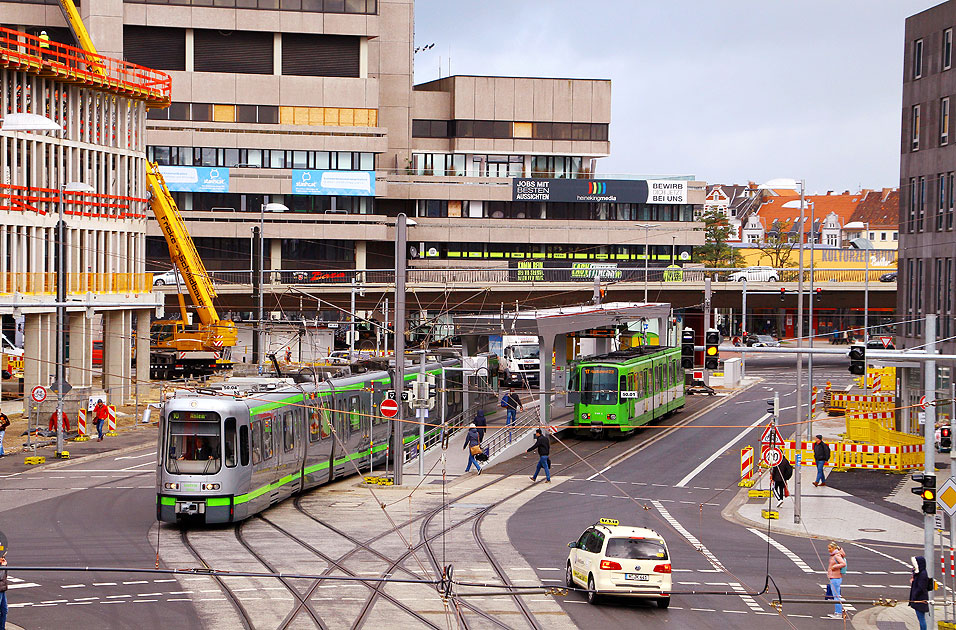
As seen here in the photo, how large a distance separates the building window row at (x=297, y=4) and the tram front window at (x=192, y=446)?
2826 inches

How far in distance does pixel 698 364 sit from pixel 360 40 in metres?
38.1

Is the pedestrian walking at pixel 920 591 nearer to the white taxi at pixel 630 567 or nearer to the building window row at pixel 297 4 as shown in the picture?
the white taxi at pixel 630 567

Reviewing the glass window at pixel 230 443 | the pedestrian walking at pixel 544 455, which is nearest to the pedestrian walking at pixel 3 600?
the glass window at pixel 230 443

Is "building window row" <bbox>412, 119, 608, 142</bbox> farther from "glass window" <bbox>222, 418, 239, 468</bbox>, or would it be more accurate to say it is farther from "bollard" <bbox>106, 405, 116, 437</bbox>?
"glass window" <bbox>222, 418, 239, 468</bbox>

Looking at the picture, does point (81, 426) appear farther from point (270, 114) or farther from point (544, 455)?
point (270, 114)

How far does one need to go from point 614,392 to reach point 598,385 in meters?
0.70

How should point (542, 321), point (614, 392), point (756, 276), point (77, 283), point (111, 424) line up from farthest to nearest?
point (756, 276) → point (77, 283) → point (111, 424) → point (614, 392) → point (542, 321)

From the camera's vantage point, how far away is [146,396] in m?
62.0

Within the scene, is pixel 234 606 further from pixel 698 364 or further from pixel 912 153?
pixel 698 364

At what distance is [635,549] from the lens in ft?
68.8

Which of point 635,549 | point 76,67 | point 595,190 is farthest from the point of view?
point 595,190

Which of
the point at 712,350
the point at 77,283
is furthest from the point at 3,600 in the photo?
the point at 77,283

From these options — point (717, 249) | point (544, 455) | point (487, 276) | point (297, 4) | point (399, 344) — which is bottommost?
point (544, 455)

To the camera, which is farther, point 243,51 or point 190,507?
point 243,51
